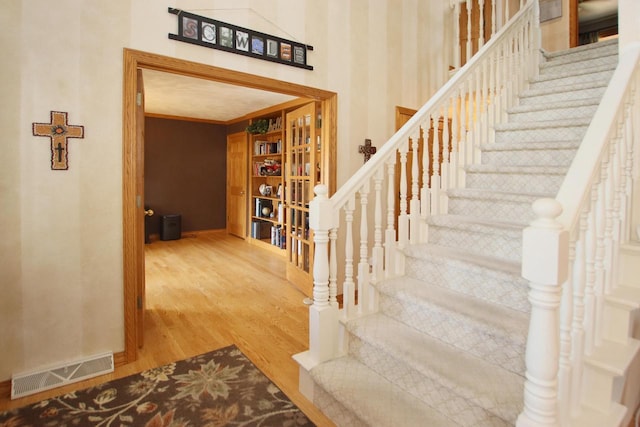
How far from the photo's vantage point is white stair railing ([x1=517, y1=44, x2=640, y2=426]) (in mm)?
1017

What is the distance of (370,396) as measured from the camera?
1.66 m

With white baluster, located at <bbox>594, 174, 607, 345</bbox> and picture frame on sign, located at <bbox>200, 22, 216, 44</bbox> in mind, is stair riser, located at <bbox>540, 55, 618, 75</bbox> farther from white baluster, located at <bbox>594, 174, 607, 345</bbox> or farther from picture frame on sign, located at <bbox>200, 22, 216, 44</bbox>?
picture frame on sign, located at <bbox>200, 22, 216, 44</bbox>

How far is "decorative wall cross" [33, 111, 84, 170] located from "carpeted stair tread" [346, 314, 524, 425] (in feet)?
6.24

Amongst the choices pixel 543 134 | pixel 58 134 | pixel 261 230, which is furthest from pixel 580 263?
pixel 261 230

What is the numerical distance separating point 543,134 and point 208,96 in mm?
4286

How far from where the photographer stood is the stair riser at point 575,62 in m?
3.24

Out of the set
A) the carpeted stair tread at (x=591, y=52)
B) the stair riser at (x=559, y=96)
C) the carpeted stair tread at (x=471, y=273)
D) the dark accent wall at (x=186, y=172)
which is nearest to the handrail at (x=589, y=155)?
the carpeted stair tread at (x=471, y=273)

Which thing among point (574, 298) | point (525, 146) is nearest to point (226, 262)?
point (525, 146)

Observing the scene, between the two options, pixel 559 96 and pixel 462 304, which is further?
pixel 559 96

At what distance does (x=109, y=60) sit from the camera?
2201 millimetres

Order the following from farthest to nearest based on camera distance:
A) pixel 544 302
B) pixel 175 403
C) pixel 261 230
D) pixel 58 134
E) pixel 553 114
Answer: pixel 261 230, pixel 553 114, pixel 58 134, pixel 175 403, pixel 544 302

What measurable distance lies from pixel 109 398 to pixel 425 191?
2305 millimetres

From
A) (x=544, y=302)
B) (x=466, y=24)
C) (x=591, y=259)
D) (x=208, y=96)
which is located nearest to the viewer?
(x=544, y=302)

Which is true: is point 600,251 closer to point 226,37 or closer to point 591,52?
point 226,37
